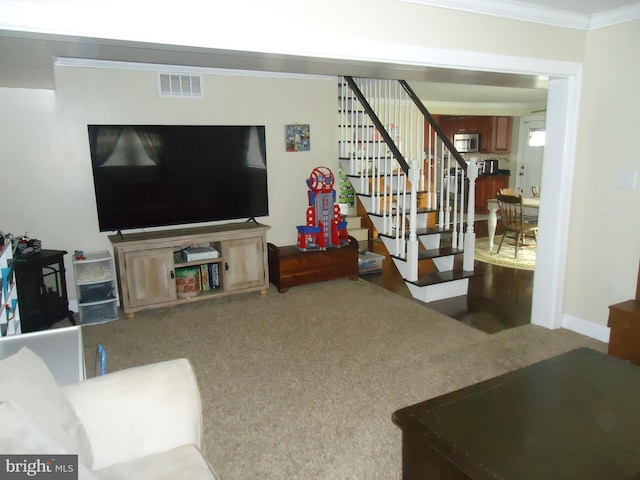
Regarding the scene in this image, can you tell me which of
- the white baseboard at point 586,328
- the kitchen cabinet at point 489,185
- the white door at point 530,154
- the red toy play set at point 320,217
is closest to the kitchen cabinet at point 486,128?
the white door at point 530,154

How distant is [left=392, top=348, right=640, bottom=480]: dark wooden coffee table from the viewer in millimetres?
1450

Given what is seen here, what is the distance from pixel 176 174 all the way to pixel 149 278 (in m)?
1.00

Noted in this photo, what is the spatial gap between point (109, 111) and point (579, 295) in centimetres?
425

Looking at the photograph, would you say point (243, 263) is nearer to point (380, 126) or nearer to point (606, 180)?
point (380, 126)

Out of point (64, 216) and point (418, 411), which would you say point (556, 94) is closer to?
point (418, 411)

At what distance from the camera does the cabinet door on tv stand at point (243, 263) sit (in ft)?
14.3

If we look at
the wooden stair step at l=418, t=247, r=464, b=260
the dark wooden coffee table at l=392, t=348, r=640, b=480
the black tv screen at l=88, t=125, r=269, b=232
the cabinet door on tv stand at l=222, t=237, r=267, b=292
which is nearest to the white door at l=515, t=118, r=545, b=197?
the wooden stair step at l=418, t=247, r=464, b=260

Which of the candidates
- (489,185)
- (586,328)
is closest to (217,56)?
(586,328)

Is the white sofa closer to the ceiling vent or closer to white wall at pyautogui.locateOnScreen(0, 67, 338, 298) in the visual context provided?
white wall at pyautogui.locateOnScreen(0, 67, 338, 298)

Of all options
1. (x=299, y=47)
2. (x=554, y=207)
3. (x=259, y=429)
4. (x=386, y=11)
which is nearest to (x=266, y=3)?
(x=299, y=47)

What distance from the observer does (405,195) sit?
4895mm

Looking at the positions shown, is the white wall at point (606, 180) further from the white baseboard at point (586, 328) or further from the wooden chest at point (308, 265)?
the wooden chest at point (308, 265)

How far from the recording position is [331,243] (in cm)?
486

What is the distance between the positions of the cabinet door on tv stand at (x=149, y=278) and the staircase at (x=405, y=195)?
2.08m
